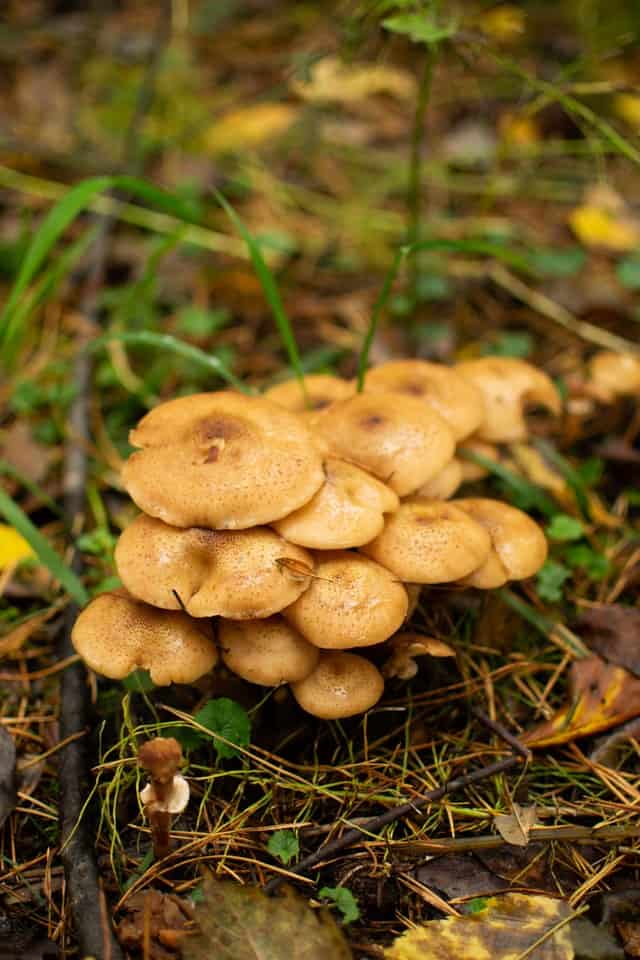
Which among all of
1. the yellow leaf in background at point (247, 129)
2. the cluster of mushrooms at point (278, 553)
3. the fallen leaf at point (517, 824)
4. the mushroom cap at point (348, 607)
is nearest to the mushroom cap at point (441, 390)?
the cluster of mushrooms at point (278, 553)

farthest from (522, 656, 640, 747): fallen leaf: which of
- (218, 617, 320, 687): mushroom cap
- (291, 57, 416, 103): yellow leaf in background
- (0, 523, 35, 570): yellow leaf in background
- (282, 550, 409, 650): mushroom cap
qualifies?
(291, 57, 416, 103): yellow leaf in background

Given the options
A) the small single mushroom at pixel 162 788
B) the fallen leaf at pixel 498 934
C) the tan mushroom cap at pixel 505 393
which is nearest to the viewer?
the small single mushroom at pixel 162 788

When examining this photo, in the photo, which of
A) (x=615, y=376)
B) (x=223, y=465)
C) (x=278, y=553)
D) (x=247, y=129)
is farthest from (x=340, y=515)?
(x=247, y=129)

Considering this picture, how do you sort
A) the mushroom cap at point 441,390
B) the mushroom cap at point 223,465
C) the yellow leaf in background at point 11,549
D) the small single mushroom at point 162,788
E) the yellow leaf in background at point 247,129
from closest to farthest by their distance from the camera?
the small single mushroom at point 162,788 → the mushroom cap at point 223,465 → the mushroom cap at point 441,390 → the yellow leaf in background at point 11,549 → the yellow leaf in background at point 247,129

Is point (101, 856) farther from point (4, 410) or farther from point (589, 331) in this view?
point (589, 331)

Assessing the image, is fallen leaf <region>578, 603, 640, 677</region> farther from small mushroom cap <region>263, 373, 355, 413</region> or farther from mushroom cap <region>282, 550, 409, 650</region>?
small mushroom cap <region>263, 373, 355, 413</region>

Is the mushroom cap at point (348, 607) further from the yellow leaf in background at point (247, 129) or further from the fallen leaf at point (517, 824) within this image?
the yellow leaf in background at point (247, 129)
